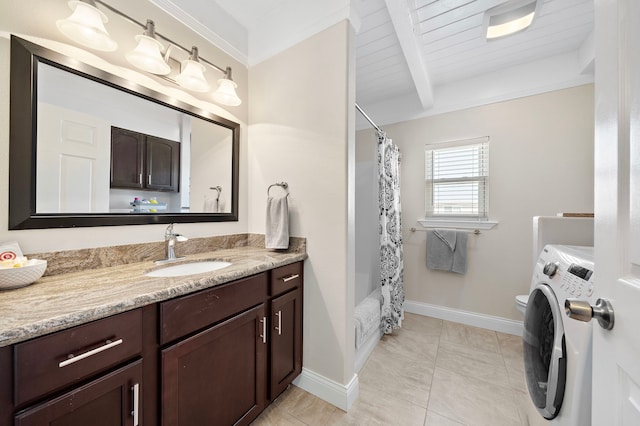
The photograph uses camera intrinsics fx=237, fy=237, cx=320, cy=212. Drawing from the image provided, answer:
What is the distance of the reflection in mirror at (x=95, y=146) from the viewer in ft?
3.40

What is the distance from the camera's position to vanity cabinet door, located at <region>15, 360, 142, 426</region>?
2.04 feet

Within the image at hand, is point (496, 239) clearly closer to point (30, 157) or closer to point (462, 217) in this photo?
point (462, 217)

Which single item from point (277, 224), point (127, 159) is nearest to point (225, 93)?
point (127, 159)

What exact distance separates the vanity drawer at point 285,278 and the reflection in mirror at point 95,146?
0.74 m

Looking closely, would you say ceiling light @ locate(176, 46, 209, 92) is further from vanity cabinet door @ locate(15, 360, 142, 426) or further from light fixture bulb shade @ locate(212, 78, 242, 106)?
vanity cabinet door @ locate(15, 360, 142, 426)

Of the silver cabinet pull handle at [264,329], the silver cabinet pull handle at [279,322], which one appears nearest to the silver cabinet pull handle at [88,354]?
the silver cabinet pull handle at [264,329]

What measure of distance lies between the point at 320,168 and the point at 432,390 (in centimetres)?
165

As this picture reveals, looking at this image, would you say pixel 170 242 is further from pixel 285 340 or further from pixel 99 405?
pixel 285 340

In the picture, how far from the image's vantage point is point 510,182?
235 cm

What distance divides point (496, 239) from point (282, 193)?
2.20 metres

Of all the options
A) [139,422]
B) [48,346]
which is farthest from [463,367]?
[48,346]

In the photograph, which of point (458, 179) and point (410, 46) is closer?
point (410, 46)

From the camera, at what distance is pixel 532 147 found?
2248 mm

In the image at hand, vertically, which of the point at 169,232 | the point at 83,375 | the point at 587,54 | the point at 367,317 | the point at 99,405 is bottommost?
the point at 367,317
